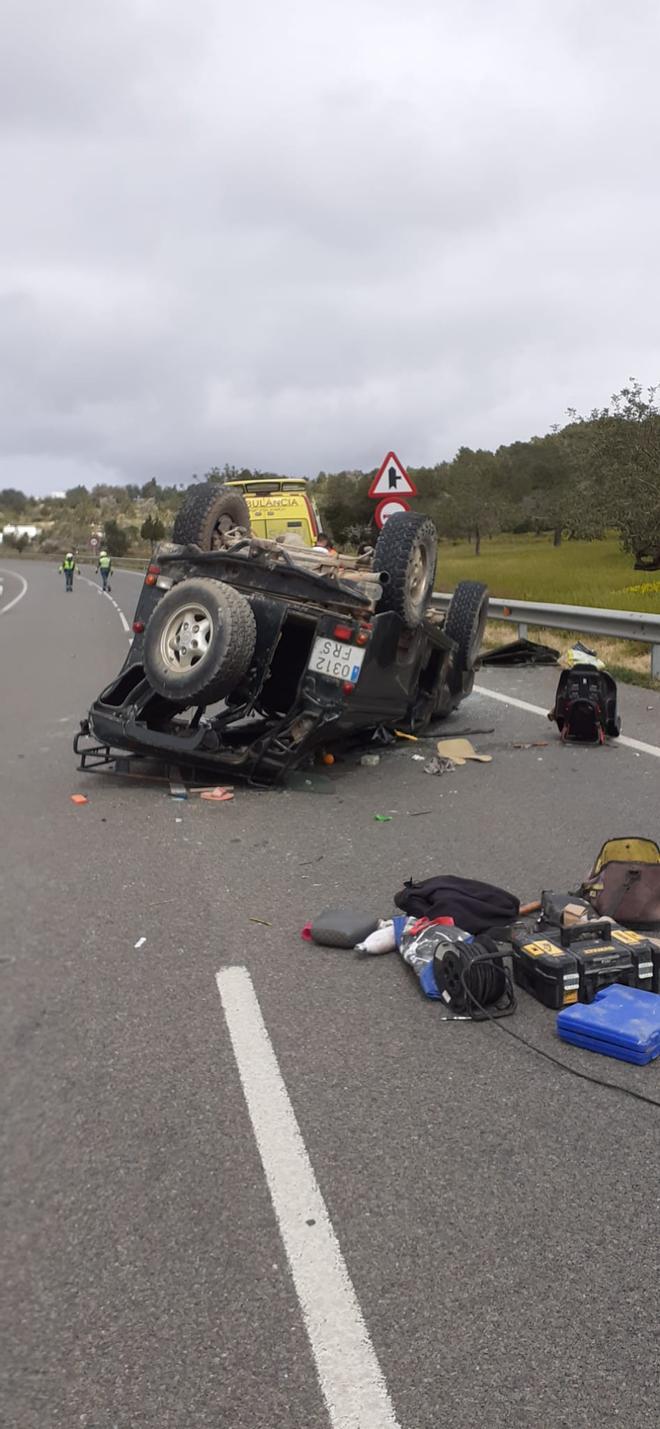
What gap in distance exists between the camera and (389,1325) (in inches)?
98.0

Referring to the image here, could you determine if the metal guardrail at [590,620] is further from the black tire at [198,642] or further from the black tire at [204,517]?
the black tire at [198,642]

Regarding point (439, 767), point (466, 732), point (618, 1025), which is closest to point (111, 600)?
point (466, 732)

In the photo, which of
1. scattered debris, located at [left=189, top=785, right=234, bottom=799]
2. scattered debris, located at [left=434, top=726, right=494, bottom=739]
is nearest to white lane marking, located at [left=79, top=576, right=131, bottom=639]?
scattered debris, located at [left=434, top=726, right=494, bottom=739]

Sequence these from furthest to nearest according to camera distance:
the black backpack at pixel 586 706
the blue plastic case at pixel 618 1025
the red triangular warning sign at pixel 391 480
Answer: the red triangular warning sign at pixel 391 480, the black backpack at pixel 586 706, the blue plastic case at pixel 618 1025

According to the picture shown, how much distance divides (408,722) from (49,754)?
2951 millimetres

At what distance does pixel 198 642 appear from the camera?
25.1 feet

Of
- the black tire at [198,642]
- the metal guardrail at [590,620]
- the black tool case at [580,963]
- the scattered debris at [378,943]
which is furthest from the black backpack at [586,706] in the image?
the black tool case at [580,963]

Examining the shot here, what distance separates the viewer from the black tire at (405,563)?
796 cm

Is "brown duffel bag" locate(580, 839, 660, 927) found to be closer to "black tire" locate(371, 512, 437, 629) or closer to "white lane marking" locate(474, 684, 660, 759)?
"black tire" locate(371, 512, 437, 629)

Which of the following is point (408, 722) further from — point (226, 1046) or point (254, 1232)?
point (254, 1232)

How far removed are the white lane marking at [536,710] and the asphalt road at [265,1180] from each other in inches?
118

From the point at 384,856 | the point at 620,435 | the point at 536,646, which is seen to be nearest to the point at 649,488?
the point at 620,435

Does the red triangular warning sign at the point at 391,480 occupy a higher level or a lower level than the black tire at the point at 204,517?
higher

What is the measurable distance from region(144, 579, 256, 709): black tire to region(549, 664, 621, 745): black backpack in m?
3.03
